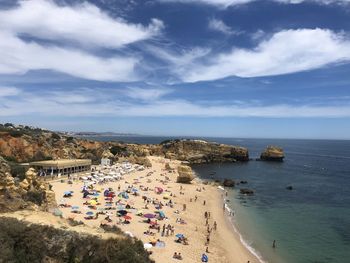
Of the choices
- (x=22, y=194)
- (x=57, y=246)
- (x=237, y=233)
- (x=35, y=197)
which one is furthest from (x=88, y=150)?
(x=57, y=246)

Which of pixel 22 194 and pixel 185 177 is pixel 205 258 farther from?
pixel 185 177

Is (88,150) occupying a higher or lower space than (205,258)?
higher

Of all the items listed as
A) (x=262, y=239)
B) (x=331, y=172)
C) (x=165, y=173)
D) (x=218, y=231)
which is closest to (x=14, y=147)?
(x=165, y=173)

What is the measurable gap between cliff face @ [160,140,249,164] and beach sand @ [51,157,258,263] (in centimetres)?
4647

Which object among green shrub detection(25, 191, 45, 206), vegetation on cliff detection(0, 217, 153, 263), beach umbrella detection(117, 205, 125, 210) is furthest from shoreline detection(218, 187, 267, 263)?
green shrub detection(25, 191, 45, 206)

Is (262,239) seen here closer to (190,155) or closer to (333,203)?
(333,203)

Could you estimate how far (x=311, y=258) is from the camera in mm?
27344

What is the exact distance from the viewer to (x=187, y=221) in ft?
118

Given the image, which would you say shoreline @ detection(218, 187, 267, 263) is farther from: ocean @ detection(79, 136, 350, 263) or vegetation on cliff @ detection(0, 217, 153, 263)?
vegetation on cliff @ detection(0, 217, 153, 263)

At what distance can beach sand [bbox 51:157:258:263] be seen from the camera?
88.0 feet

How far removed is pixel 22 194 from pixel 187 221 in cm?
1788

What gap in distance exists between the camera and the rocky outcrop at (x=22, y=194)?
20091 millimetres

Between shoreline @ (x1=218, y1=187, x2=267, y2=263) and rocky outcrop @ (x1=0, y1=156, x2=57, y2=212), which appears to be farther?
shoreline @ (x1=218, y1=187, x2=267, y2=263)

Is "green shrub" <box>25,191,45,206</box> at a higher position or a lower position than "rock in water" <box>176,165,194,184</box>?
higher
